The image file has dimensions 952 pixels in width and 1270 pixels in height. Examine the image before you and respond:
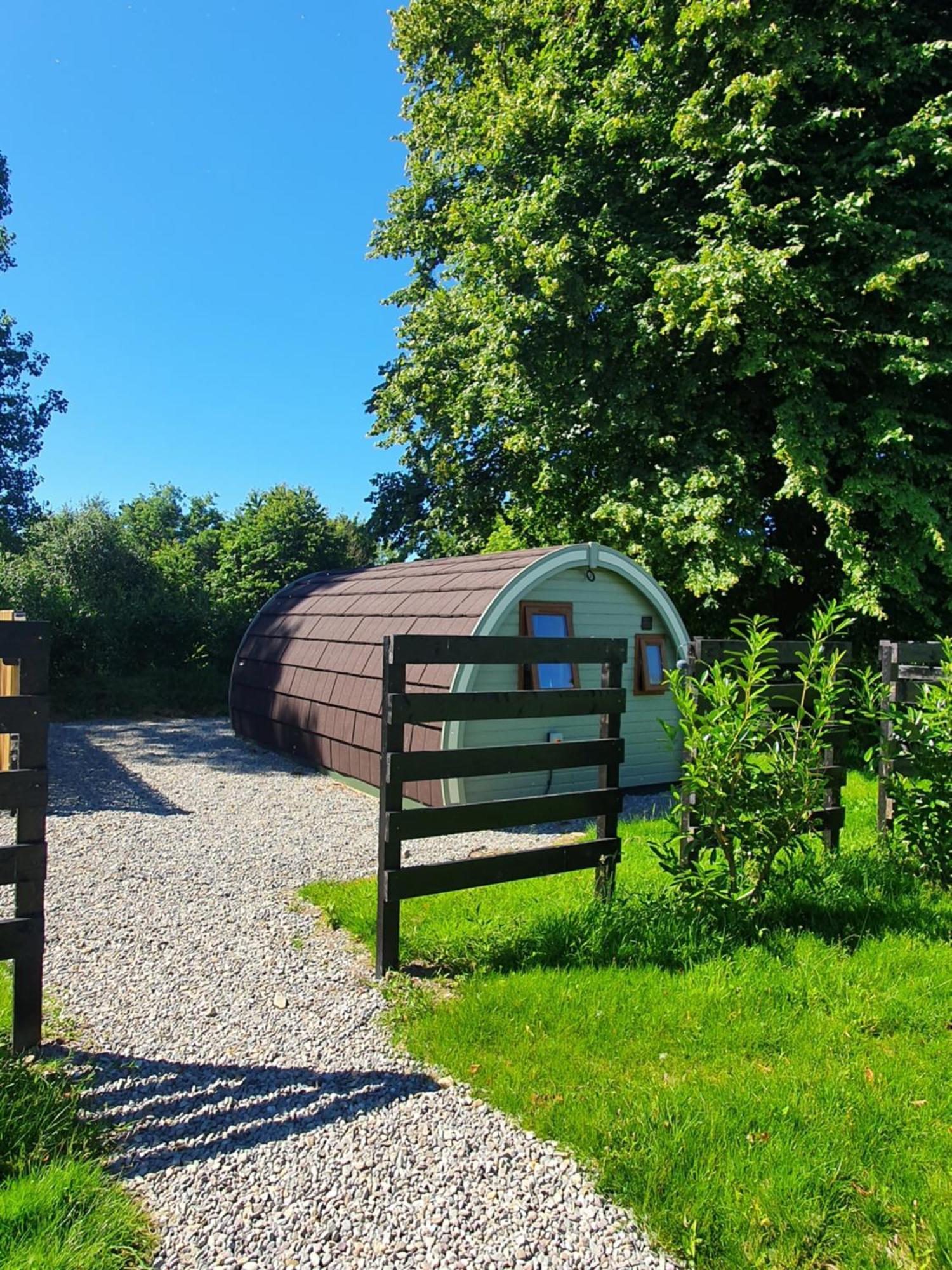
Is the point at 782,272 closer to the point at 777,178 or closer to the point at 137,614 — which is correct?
the point at 777,178

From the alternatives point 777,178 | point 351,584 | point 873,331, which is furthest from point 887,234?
point 351,584

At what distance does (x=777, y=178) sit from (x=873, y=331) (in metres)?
2.91

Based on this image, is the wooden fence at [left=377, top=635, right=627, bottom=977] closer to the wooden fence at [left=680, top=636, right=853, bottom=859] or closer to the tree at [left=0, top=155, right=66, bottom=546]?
the wooden fence at [left=680, top=636, right=853, bottom=859]

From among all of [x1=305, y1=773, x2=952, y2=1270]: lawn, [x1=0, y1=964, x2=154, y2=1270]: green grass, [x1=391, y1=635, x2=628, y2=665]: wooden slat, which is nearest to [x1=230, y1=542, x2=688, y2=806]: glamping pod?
[x1=391, y1=635, x2=628, y2=665]: wooden slat

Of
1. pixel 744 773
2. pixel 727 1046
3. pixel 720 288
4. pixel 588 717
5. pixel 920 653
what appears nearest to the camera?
pixel 727 1046

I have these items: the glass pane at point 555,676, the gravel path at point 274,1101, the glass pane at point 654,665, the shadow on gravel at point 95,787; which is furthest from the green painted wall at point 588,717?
the shadow on gravel at point 95,787

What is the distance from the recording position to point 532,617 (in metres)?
8.19

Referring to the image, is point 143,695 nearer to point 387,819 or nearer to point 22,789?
point 387,819

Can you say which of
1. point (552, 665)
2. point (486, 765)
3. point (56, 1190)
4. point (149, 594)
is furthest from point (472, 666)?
point (149, 594)

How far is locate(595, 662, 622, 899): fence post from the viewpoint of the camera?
4891 millimetres

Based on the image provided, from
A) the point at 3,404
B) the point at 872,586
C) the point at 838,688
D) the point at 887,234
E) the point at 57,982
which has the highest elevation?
the point at 3,404

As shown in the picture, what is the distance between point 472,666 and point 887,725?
3601 mm

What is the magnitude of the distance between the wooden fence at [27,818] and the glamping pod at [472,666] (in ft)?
13.0

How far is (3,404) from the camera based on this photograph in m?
21.5
